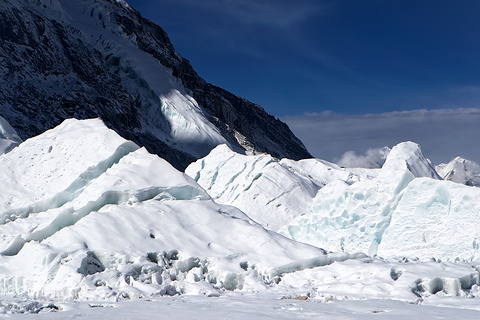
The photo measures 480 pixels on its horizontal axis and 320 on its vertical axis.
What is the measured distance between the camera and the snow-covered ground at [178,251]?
10430 millimetres

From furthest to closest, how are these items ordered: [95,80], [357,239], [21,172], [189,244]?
[95,80] → [357,239] → [21,172] → [189,244]

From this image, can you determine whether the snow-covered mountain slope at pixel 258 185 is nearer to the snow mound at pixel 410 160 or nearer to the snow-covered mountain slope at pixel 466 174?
the snow mound at pixel 410 160

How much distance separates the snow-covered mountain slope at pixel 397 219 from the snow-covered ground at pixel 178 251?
0.05 metres

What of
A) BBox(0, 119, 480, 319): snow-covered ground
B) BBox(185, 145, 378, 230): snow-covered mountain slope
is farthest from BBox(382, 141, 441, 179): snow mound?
BBox(0, 119, 480, 319): snow-covered ground

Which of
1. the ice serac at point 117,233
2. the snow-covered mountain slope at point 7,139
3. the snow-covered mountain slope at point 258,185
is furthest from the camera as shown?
the snow-covered mountain slope at point 258,185

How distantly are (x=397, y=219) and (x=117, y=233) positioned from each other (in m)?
10.5

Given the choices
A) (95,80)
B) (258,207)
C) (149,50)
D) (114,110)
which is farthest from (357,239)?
(149,50)

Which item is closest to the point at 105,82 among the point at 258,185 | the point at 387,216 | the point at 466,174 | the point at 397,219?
the point at 258,185

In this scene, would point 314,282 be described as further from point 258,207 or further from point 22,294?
point 258,207

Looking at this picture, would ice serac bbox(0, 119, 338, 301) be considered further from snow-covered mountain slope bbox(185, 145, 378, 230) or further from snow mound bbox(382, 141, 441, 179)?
snow mound bbox(382, 141, 441, 179)

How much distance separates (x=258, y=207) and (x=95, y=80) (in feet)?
123

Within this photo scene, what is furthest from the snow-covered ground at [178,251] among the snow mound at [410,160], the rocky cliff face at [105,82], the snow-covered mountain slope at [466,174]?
the snow-covered mountain slope at [466,174]

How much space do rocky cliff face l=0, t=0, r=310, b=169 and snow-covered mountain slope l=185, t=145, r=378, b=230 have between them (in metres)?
21.7

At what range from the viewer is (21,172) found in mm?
16500
